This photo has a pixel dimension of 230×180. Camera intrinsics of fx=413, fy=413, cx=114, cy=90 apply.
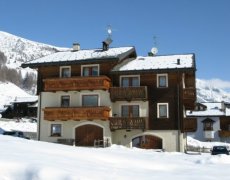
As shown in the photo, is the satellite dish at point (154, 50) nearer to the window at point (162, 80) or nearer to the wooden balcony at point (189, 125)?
the window at point (162, 80)

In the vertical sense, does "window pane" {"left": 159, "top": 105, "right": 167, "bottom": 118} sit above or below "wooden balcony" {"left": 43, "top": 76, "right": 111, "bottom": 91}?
below

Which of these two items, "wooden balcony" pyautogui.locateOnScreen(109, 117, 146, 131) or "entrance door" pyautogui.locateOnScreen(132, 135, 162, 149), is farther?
"entrance door" pyautogui.locateOnScreen(132, 135, 162, 149)

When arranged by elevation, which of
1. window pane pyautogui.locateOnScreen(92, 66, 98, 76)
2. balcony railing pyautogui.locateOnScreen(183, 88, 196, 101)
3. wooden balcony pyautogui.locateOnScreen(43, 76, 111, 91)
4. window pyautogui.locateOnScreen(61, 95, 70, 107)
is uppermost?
window pane pyautogui.locateOnScreen(92, 66, 98, 76)

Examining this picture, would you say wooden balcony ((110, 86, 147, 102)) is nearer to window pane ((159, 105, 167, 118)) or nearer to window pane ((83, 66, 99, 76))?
window pane ((159, 105, 167, 118))

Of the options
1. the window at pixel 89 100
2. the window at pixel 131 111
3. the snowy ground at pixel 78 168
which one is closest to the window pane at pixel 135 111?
the window at pixel 131 111

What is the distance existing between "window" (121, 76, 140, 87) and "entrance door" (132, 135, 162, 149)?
14.7 ft

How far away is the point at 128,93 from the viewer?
33.5m

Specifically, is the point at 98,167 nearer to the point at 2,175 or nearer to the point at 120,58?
the point at 2,175

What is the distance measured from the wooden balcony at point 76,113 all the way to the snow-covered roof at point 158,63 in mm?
3965

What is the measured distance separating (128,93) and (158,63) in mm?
4050

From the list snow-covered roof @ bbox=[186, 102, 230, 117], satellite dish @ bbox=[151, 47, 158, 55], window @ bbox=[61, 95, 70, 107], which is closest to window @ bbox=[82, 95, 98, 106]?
window @ bbox=[61, 95, 70, 107]

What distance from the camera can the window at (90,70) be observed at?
1393 inches

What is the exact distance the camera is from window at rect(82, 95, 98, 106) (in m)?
34.9

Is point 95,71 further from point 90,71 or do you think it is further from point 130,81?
point 130,81
